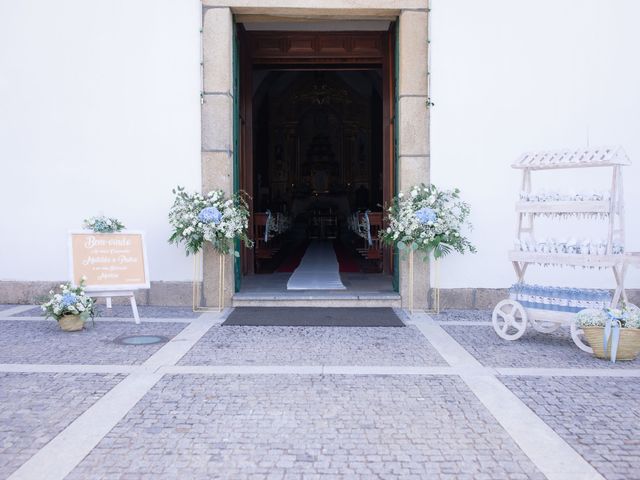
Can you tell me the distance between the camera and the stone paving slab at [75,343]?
4.22m

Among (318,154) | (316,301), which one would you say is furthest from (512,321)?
(318,154)

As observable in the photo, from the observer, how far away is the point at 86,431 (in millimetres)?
2812

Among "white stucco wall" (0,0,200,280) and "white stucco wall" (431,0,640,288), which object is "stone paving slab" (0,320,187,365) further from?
"white stucco wall" (431,0,640,288)

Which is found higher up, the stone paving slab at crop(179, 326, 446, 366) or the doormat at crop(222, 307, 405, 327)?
the doormat at crop(222, 307, 405, 327)

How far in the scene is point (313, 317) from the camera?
585 cm

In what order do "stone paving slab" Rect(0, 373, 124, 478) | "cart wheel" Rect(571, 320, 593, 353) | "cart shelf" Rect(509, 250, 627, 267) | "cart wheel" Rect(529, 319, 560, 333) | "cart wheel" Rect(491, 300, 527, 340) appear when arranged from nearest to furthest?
1. "stone paving slab" Rect(0, 373, 124, 478)
2. "cart wheel" Rect(571, 320, 593, 353)
3. "cart shelf" Rect(509, 250, 627, 267)
4. "cart wheel" Rect(491, 300, 527, 340)
5. "cart wheel" Rect(529, 319, 560, 333)

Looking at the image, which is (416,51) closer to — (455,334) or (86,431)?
(455,334)

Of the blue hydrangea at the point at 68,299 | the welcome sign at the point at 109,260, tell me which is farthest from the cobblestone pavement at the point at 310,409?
the welcome sign at the point at 109,260

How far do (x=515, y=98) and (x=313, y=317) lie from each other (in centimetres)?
354

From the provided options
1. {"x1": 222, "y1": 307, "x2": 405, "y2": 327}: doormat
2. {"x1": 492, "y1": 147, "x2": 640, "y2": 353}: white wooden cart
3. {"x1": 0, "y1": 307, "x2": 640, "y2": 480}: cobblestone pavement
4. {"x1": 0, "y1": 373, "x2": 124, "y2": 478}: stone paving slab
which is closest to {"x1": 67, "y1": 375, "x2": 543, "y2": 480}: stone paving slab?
{"x1": 0, "y1": 307, "x2": 640, "y2": 480}: cobblestone pavement

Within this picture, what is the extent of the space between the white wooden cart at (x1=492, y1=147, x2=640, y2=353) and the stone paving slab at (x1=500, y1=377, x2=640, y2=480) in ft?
3.05

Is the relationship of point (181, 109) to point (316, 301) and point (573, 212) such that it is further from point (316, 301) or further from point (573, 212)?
point (573, 212)

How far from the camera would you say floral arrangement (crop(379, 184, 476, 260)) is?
593 centimetres

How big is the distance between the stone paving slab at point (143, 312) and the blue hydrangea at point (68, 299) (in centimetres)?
89
